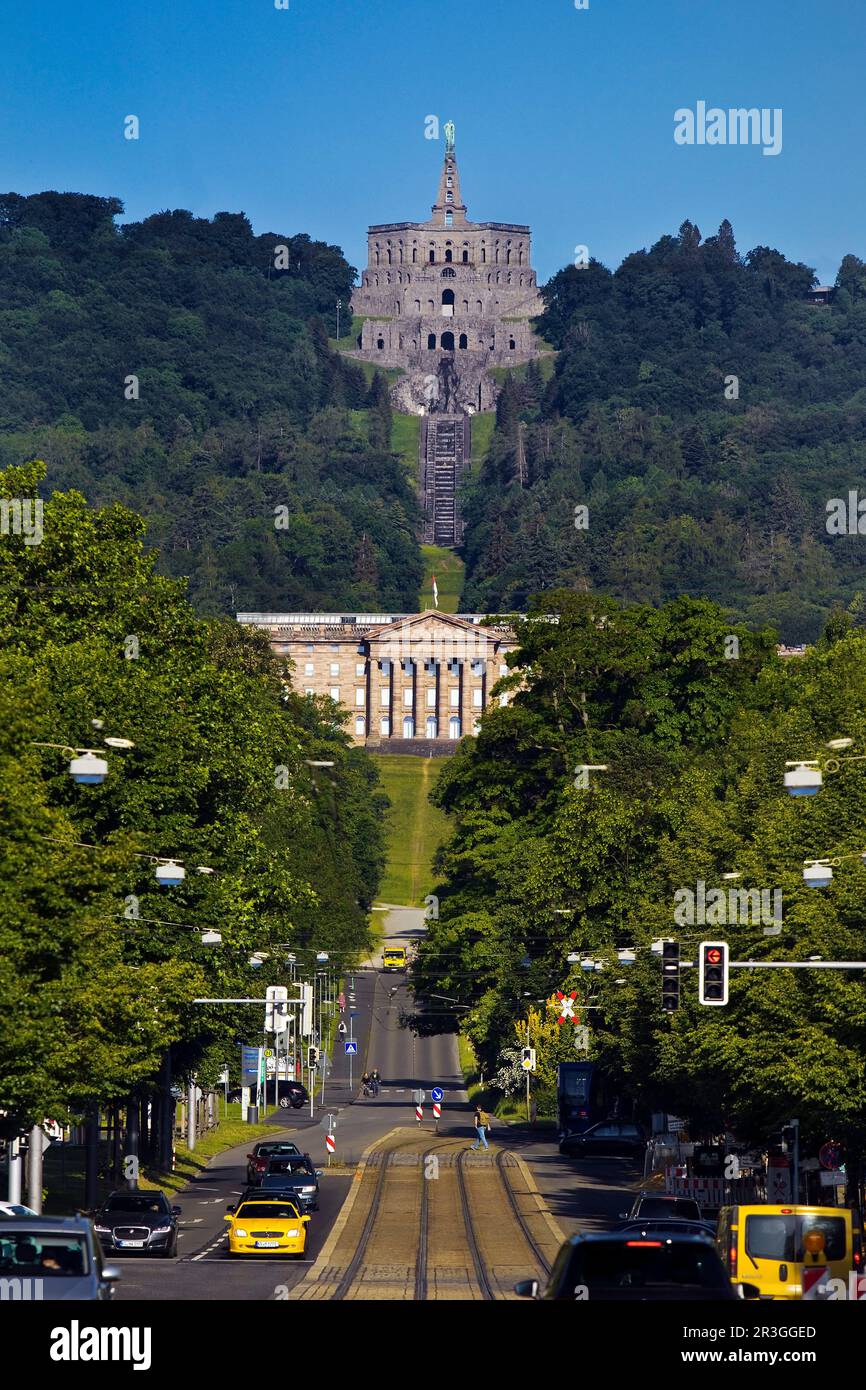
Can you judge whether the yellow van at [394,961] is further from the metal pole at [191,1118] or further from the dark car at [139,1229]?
the dark car at [139,1229]

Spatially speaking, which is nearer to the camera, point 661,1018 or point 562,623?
point 661,1018

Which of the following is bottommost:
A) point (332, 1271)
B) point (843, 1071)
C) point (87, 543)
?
point (332, 1271)

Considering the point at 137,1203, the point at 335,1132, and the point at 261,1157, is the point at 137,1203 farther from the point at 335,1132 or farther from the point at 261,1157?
the point at 335,1132

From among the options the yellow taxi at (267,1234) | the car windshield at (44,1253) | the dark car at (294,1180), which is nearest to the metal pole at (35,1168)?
the yellow taxi at (267,1234)

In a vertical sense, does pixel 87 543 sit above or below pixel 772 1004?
above

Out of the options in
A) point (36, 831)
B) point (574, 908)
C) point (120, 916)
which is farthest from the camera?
point (574, 908)
